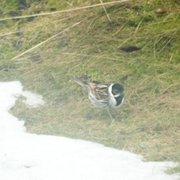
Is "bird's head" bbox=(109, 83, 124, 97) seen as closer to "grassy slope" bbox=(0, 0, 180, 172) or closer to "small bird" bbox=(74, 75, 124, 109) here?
"small bird" bbox=(74, 75, 124, 109)

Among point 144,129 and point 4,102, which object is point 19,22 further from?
point 144,129

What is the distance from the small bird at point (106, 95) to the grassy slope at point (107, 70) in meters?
0.12

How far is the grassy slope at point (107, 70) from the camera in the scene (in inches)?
250

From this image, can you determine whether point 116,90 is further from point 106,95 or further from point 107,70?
point 107,70

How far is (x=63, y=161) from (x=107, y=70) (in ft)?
6.65

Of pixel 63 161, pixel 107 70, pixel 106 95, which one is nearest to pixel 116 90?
pixel 106 95

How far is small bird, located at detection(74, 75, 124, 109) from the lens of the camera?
666 cm

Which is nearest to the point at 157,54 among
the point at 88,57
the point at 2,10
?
the point at 88,57

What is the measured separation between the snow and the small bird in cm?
65

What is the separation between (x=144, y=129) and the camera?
6363mm

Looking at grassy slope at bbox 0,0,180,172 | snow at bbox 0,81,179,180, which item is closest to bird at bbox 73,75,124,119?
grassy slope at bbox 0,0,180,172

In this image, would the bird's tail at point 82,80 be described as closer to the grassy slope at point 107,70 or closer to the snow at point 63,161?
the grassy slope at point 107,70

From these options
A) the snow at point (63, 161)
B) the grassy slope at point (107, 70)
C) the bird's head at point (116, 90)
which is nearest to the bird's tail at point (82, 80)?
the grassy slope at point (107, 70)

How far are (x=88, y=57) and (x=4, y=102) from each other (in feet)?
4.05
